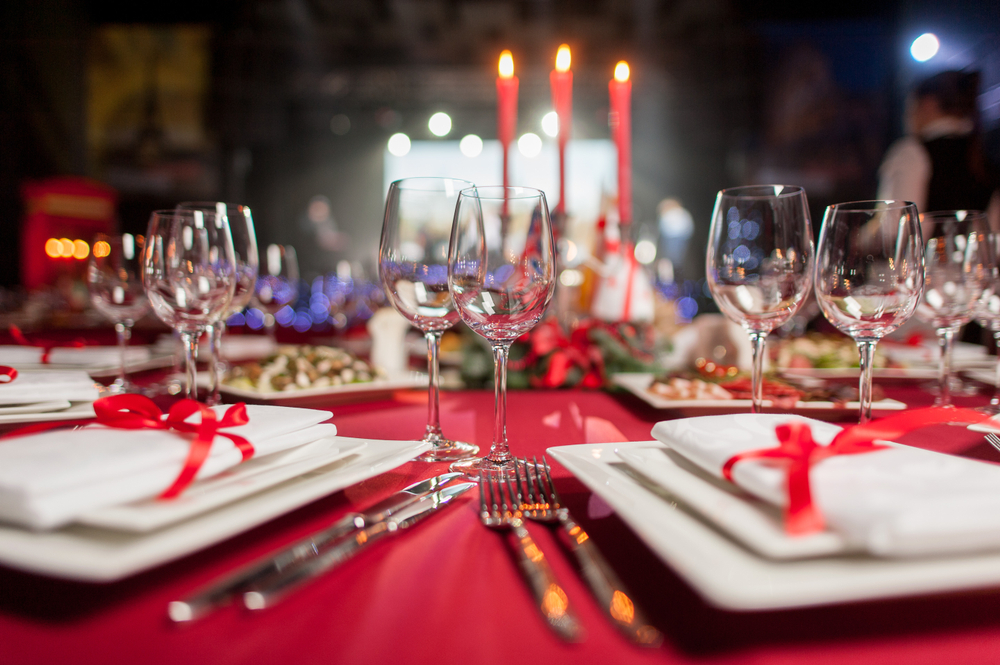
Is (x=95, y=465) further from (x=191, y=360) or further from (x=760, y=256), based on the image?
(x=760, y=256)

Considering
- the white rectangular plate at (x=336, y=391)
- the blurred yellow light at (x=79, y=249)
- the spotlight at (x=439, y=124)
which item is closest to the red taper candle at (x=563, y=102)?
the white rectangular plate at (x=336, y=391)

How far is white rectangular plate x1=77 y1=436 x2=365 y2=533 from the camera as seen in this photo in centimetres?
41

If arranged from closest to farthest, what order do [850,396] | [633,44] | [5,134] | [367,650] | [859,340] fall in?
[367,650] < [859,340] < [850,396] < [5,134] < [633,44]

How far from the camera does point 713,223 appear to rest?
866mm

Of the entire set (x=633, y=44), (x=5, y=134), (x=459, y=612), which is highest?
(x=633, y=44)

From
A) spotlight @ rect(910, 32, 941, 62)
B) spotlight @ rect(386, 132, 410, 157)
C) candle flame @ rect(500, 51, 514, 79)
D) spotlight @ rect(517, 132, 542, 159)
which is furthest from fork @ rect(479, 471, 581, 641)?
spotlight @ rect(386, 132, 410, 157)

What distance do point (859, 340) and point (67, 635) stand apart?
854 mm

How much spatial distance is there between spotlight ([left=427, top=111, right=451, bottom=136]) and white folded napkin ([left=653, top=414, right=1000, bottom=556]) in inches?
397

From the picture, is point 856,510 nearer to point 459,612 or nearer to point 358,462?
point 459,612

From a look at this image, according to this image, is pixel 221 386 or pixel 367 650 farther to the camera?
pixel 221 386

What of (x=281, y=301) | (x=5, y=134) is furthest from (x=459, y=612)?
(x=5, y=134)

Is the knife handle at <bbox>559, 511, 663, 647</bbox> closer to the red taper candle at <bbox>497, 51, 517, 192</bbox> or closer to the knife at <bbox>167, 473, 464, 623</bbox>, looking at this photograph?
the knife at <bbox>167, 473, 464, 623</bbox>

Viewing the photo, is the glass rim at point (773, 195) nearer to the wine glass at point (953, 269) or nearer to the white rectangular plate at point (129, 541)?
the wine glass at point (953, 269)

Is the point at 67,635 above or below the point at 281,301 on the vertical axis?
below
